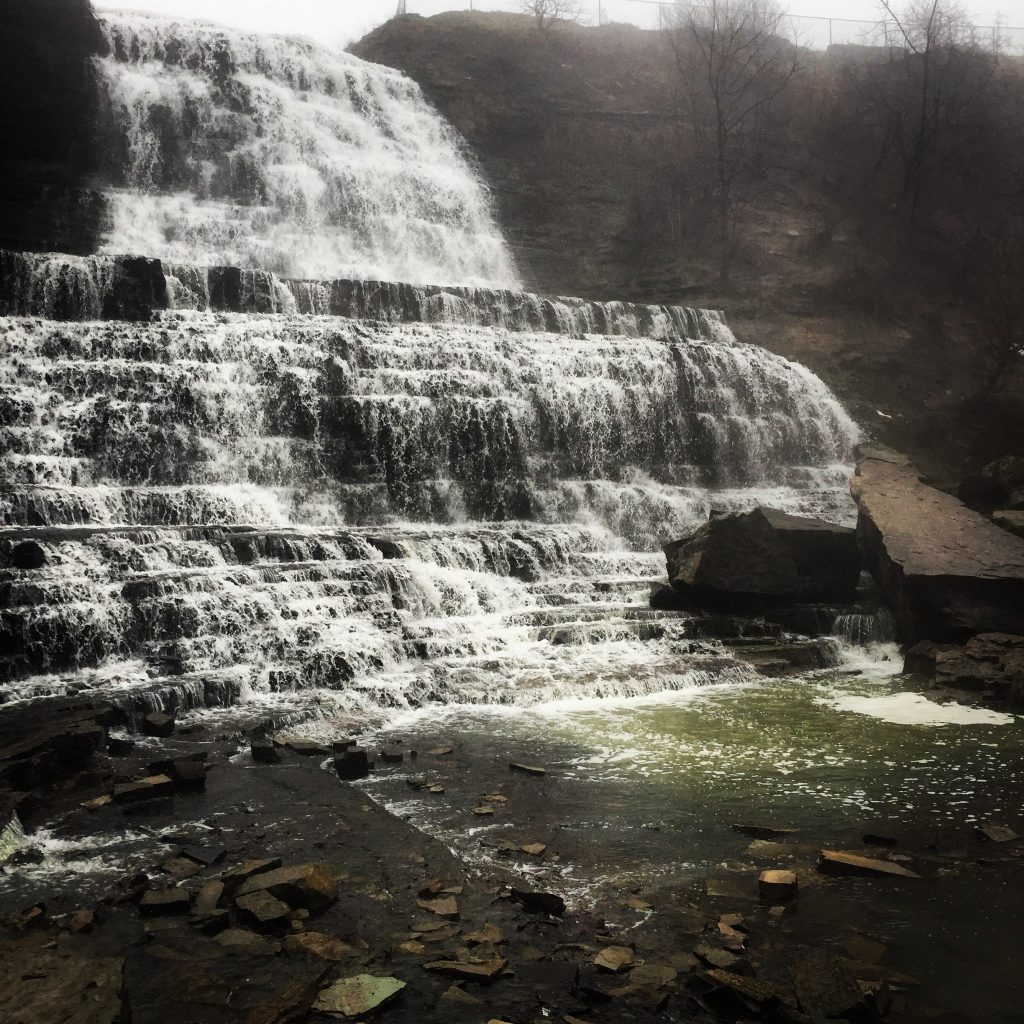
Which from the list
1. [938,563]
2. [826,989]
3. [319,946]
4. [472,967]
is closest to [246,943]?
[319,946]

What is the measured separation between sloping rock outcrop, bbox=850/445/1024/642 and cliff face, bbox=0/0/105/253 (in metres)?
17.9

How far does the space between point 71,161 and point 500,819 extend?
896 inches

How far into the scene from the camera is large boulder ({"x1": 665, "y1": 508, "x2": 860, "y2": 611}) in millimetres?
11227

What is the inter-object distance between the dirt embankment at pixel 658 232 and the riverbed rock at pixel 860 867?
15159 mm

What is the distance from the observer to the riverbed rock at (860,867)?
4.27m

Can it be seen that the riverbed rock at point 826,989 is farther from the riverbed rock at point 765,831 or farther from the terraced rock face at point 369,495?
the terraced rock face at point 369,495

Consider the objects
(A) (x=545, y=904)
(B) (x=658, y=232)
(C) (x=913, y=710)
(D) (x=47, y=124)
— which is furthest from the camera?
(B) (x=658, y=232)

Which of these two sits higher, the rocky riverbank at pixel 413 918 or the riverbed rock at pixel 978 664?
the rocky riverbank at pixel 413 918

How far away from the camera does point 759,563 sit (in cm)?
1139

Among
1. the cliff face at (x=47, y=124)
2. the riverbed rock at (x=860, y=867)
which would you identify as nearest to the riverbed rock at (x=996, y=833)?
the riverbed rock at (x=860, y=867)

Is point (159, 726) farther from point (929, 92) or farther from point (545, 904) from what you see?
point (929, 92)

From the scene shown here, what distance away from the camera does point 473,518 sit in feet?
50.9

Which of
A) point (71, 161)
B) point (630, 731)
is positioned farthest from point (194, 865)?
point (71, 161)

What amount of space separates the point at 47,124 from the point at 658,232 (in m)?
17.1
